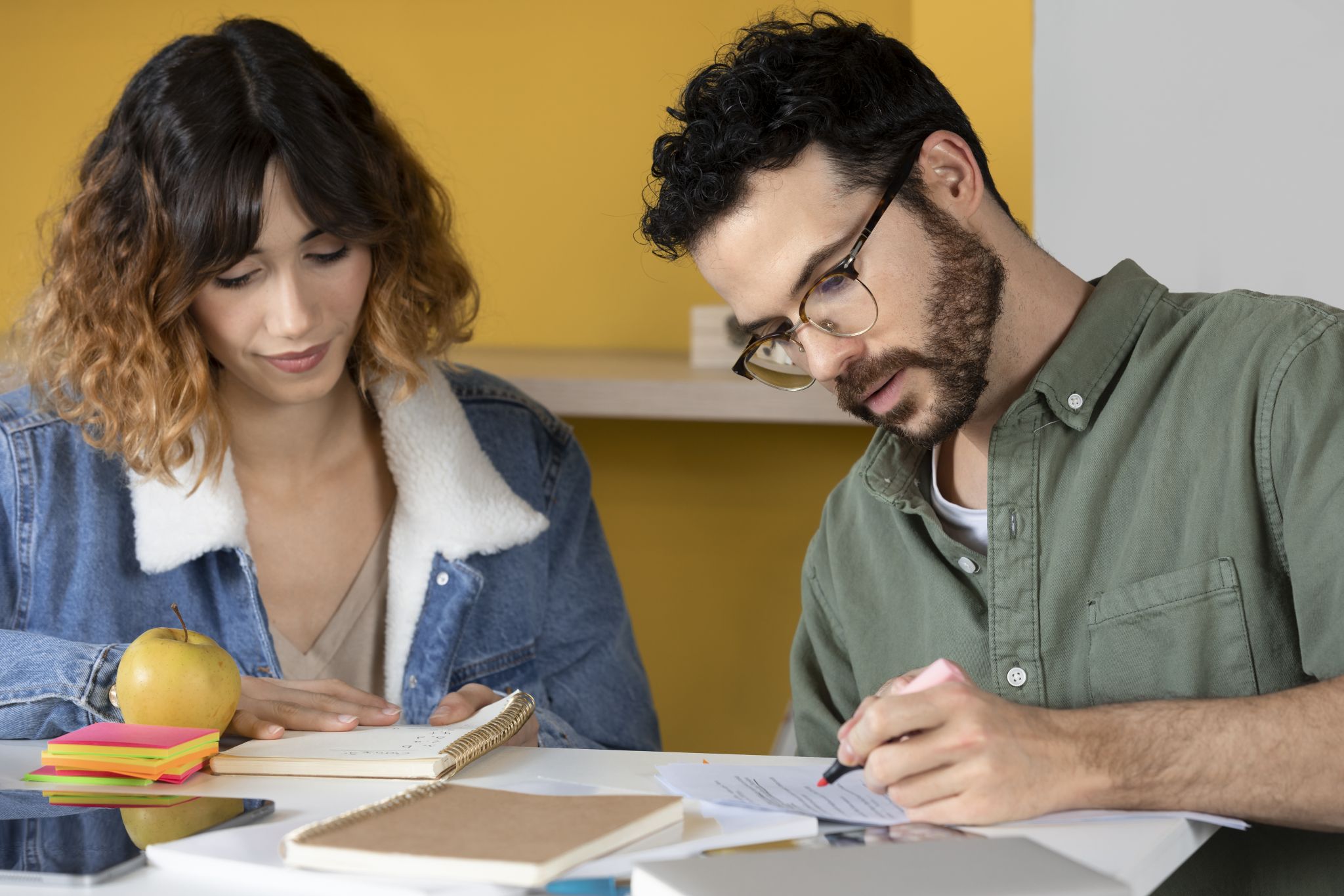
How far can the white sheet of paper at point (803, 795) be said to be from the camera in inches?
36.3

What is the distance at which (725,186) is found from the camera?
47.9 inches

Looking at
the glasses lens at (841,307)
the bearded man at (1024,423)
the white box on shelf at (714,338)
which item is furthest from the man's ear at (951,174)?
the white box on shelf at (714,338)

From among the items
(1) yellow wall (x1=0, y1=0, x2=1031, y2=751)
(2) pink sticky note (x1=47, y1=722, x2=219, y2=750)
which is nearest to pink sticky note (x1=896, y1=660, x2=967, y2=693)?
(2) pink sticky note (x1=47, y1=722, x2=219, y2=750)

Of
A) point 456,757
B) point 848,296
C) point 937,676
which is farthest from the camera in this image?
point 848,296

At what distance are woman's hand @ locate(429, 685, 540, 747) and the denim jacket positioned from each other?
0.15 meters

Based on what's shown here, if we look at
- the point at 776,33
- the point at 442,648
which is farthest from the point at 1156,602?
the point at 442,648

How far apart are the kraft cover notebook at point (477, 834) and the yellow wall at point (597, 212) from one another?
61.4 inches

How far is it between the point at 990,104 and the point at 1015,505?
35.5 inches

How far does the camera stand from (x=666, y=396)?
6.62 ft

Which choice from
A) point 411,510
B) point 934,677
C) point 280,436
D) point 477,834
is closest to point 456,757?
point 477,834

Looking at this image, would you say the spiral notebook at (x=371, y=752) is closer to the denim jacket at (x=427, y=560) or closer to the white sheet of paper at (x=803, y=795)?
the white sheet of paper at (x=803, y=795)

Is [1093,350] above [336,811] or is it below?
above

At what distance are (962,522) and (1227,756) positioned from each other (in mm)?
445

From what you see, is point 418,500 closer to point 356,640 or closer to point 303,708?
point 356,640
